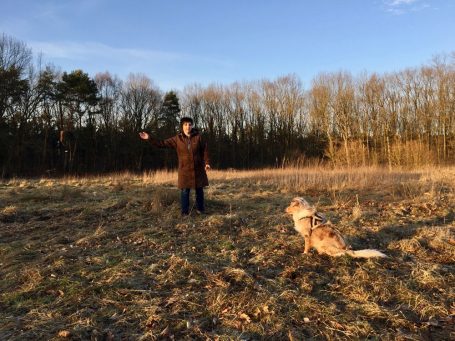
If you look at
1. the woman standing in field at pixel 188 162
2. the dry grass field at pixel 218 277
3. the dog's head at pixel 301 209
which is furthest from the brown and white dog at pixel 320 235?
the woman standing in field at pixel 188 162

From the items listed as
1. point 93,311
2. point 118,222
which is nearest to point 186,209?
point 118,222

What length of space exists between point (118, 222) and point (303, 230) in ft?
11.3

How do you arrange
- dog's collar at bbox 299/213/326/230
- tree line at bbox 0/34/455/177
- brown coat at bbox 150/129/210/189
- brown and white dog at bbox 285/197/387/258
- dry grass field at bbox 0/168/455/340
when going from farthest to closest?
tree line at bbox 0/34/455/177 < brown coat at bbox 150/129/210/189 < dog's collar at bbox 299/213/326/230 < brown and white dog at bbox 285/197/387/258 < dry grass field at bbox 0/168/455/340

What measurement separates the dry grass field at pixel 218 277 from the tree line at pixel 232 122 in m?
20.8

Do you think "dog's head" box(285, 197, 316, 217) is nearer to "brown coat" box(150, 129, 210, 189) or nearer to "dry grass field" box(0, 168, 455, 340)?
"dry grass field" box(0, 168, 455, 340)

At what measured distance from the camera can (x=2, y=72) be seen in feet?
109

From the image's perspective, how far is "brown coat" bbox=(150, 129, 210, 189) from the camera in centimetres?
736

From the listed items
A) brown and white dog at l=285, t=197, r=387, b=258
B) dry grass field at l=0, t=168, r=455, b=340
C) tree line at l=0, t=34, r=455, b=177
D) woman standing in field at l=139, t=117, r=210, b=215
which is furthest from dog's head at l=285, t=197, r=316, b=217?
tree line at l=0, t=34, r=455, b=177

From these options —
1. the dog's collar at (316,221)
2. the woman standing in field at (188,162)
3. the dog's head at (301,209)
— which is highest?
the woman standing in field at (188,162)

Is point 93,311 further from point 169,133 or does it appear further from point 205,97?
point 205,97

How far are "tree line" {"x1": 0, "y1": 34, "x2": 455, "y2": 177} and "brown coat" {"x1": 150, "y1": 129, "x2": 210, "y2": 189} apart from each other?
65.2 feet

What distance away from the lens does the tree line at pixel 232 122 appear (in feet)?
113

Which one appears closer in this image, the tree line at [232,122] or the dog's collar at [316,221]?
the dog's collar at [316,221]

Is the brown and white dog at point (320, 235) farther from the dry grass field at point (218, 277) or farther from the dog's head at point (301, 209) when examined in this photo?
the dry grass field at point (218, 277)
